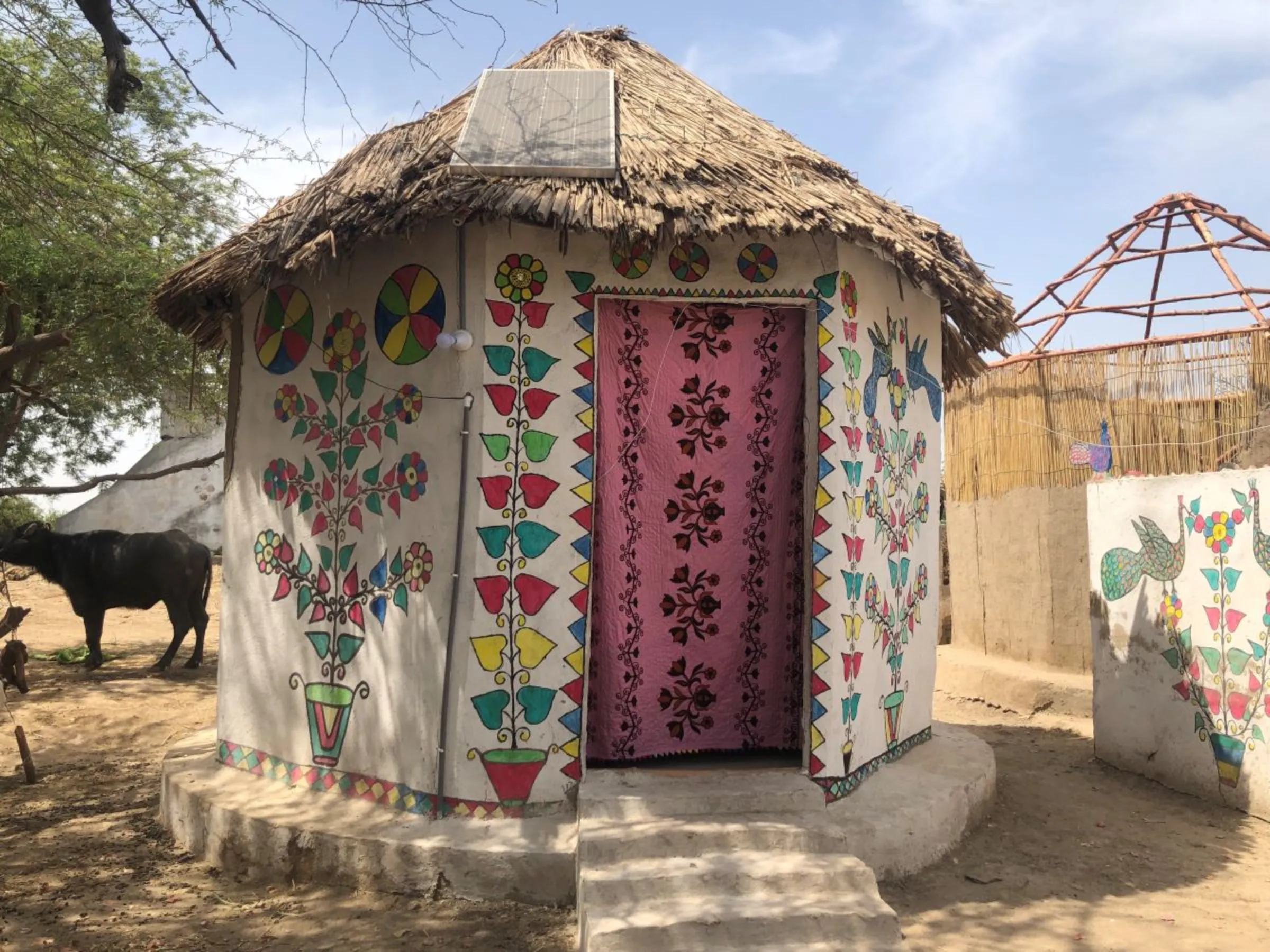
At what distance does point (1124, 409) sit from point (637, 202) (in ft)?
17.9

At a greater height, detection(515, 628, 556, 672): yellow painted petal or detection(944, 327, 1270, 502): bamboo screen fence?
detection(944, 327, 1270, 502): bamboo screen fence

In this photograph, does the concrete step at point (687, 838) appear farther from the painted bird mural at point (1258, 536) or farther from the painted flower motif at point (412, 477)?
the painted bird mural at point (1258, 536)

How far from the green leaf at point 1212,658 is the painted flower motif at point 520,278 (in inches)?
167

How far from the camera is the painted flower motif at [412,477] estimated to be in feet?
14.2

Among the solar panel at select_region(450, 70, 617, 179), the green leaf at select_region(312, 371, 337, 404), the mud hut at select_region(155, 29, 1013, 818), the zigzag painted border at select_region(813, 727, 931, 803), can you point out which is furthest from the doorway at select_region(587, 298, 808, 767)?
the green leaf at select_region(312, 371, 337, 404)

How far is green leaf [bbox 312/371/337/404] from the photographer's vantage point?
15.6ft

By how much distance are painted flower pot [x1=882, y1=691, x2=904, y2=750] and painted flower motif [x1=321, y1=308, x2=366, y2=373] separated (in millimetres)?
3162

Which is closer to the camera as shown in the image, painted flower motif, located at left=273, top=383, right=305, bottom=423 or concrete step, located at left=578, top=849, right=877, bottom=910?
concrete step, located at left=578, top=849, right=877, bottom=910

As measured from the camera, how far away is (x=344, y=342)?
15.4 feet

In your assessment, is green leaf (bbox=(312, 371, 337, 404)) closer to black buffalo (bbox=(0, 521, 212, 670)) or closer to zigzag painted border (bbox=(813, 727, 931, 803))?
zigzag painted border (bbox=(813, 727, 931, 803))

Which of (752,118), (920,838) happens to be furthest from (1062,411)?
(920,838)

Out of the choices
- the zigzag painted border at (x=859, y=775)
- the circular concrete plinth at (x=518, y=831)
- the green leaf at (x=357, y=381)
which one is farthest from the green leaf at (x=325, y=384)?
the zigzag painted border at (x=859, y=775)

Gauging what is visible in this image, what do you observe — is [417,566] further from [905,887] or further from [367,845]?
[905,887]

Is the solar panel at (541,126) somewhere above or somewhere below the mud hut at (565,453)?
above
